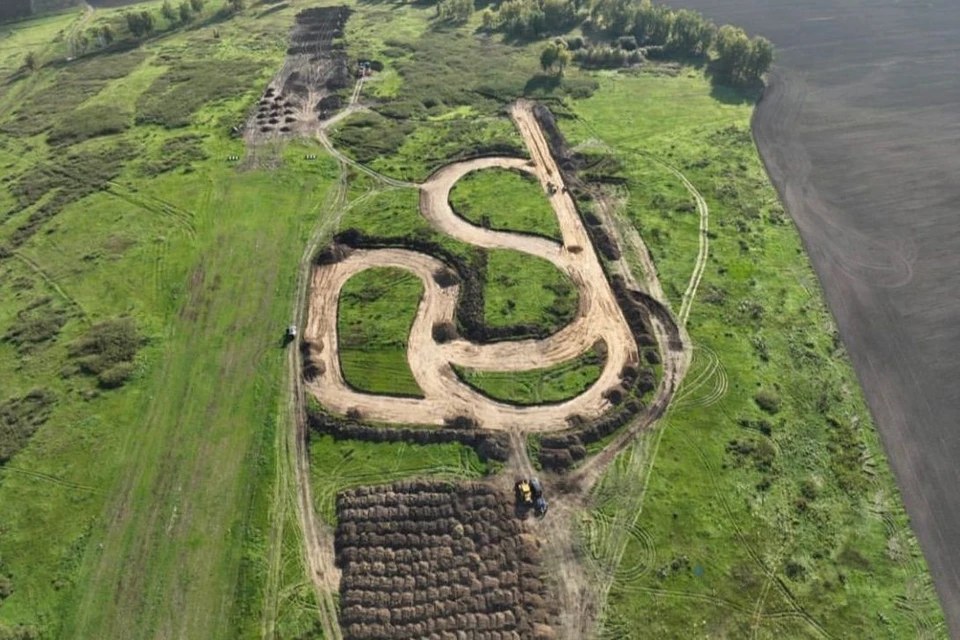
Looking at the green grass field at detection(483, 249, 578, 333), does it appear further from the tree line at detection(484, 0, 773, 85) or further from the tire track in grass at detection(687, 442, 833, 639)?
the tree line at detection(484, 0, 773, 85)

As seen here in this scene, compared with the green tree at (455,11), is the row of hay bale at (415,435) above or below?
below

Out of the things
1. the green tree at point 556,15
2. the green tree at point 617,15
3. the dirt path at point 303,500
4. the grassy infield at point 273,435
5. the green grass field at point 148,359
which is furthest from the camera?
the green tree at point 556,15

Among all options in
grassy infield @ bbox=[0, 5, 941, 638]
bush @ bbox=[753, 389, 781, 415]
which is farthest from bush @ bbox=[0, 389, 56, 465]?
bush @ bbox=[753, 389, 781, 415]

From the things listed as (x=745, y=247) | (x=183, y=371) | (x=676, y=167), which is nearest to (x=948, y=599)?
(x=745, y=247)

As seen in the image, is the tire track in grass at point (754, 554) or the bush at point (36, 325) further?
the bush at point (36, 325)

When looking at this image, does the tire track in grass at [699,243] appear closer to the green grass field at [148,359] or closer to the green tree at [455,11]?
the green grass field at [148,359]

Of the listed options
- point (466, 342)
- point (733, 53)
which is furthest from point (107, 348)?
point (733, 53)

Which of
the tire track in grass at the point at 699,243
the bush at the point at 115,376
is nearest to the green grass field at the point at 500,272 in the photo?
the tire track in grass at the point at 699,243
